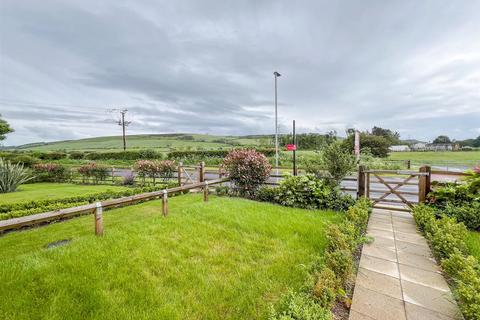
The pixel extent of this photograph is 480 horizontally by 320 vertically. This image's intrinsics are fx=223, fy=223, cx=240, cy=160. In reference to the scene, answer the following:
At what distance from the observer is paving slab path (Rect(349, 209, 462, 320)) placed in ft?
8.27

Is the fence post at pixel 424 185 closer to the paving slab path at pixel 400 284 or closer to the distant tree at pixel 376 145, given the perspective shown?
the paving slab path at pixel 400 284

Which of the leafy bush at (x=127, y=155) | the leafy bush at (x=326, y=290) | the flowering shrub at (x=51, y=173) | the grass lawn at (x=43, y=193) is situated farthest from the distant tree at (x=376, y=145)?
the flowering shrub at (x=51, y=173)

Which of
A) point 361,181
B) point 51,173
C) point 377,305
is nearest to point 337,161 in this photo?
point 361,181

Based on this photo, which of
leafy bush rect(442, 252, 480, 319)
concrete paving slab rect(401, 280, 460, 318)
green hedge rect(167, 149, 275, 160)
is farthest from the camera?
green hedge rect(167, 149, 275, 160)

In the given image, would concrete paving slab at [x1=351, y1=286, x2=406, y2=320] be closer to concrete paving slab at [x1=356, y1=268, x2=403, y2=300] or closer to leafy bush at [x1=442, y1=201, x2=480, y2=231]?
concrete paving slab at [x1=356, y1=268, x2=403, y2=300]

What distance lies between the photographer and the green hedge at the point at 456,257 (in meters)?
2.31

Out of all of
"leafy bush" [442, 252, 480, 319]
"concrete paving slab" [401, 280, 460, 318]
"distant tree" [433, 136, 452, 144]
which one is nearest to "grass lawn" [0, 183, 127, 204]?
"concrete paving slab" [401, 280, 460, 318]

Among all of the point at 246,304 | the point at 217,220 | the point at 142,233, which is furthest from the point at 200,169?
the point at 246,304

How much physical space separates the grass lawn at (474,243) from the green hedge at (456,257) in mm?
134

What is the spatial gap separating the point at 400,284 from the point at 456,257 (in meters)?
0.85

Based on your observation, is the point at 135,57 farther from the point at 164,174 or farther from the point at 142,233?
the point at 142,233

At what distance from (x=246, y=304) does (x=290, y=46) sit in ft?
35.3

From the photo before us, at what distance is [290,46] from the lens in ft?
34.4

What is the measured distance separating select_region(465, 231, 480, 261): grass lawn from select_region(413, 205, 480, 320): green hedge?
0.13m
